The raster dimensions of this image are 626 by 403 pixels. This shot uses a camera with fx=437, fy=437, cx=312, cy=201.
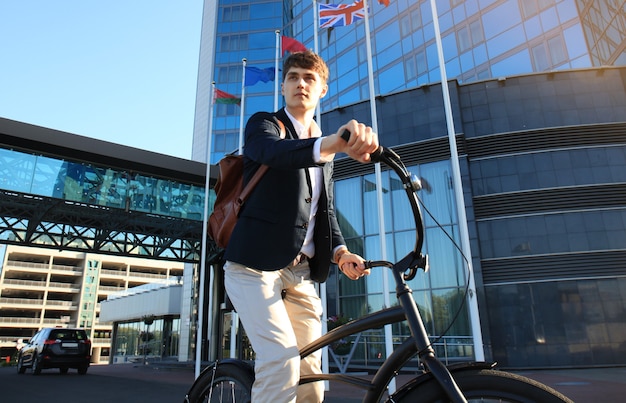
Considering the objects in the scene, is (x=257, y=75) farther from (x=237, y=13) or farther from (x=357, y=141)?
(x=237, y=13)

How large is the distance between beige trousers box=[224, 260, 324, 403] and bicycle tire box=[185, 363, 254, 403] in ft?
1.16

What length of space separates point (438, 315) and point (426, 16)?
1616cm

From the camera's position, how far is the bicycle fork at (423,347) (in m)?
1.39

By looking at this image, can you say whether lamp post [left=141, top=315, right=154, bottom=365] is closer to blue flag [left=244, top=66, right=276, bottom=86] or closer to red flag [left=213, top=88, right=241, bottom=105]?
red flag [left=213, top=88, right=241, bottom=105]

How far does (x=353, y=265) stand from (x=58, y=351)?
15.5 m

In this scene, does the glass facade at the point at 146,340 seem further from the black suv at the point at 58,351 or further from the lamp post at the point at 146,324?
the black suv at the point at 58,351

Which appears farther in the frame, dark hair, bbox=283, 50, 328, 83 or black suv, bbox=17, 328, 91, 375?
black suv, bbox=17, 328, 91, 375

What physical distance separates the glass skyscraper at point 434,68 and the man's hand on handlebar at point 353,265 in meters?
8.77

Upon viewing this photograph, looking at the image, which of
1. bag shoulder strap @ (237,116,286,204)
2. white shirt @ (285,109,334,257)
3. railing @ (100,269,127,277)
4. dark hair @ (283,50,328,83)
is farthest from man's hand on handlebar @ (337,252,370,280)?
railing @ (100,269,127,277)

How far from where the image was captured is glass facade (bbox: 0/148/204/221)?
614 inches

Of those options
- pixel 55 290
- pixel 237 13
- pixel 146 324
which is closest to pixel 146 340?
pixel 146 324

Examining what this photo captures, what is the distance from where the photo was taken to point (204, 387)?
252 centimetres

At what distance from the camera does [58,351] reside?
14.2 meters

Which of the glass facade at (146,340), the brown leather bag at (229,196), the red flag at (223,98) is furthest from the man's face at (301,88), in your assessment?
the glass facade at (146,340)
